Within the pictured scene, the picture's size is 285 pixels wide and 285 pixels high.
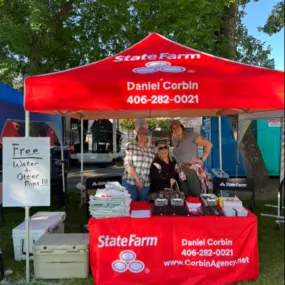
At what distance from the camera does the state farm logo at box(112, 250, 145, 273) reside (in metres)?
3.19

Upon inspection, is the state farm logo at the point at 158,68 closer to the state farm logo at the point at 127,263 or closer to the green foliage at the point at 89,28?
the state farm logo at the point at 127,263

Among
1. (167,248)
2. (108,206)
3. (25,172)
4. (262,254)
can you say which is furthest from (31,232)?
(262,254)

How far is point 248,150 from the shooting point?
7.84 m

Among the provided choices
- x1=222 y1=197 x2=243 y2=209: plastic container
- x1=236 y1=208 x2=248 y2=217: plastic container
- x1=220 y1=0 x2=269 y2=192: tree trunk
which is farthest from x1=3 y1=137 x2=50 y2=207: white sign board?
x1=220 y1=0 x2=269 y2=192: tree trunk

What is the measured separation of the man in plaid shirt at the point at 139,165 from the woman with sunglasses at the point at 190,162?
2.10 feet

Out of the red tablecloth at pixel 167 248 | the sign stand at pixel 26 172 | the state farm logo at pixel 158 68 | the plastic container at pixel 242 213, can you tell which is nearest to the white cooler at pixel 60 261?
the sign stand at pixel 26 172

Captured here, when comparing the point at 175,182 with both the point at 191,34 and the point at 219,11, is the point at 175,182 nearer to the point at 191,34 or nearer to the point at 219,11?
the point at 191,34

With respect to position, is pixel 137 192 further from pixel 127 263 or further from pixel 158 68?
pixel 158 68

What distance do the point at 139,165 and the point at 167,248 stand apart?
1.29 m

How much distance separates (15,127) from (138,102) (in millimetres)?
3489

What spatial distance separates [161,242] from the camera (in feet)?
10.5

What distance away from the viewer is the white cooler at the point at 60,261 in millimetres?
3365

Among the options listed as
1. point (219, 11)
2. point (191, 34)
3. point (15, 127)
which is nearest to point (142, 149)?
point (15, 127)

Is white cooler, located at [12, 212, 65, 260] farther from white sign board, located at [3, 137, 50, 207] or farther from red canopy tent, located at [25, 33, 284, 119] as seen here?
red canopy tent, located at [25, 33, 284, 119]
